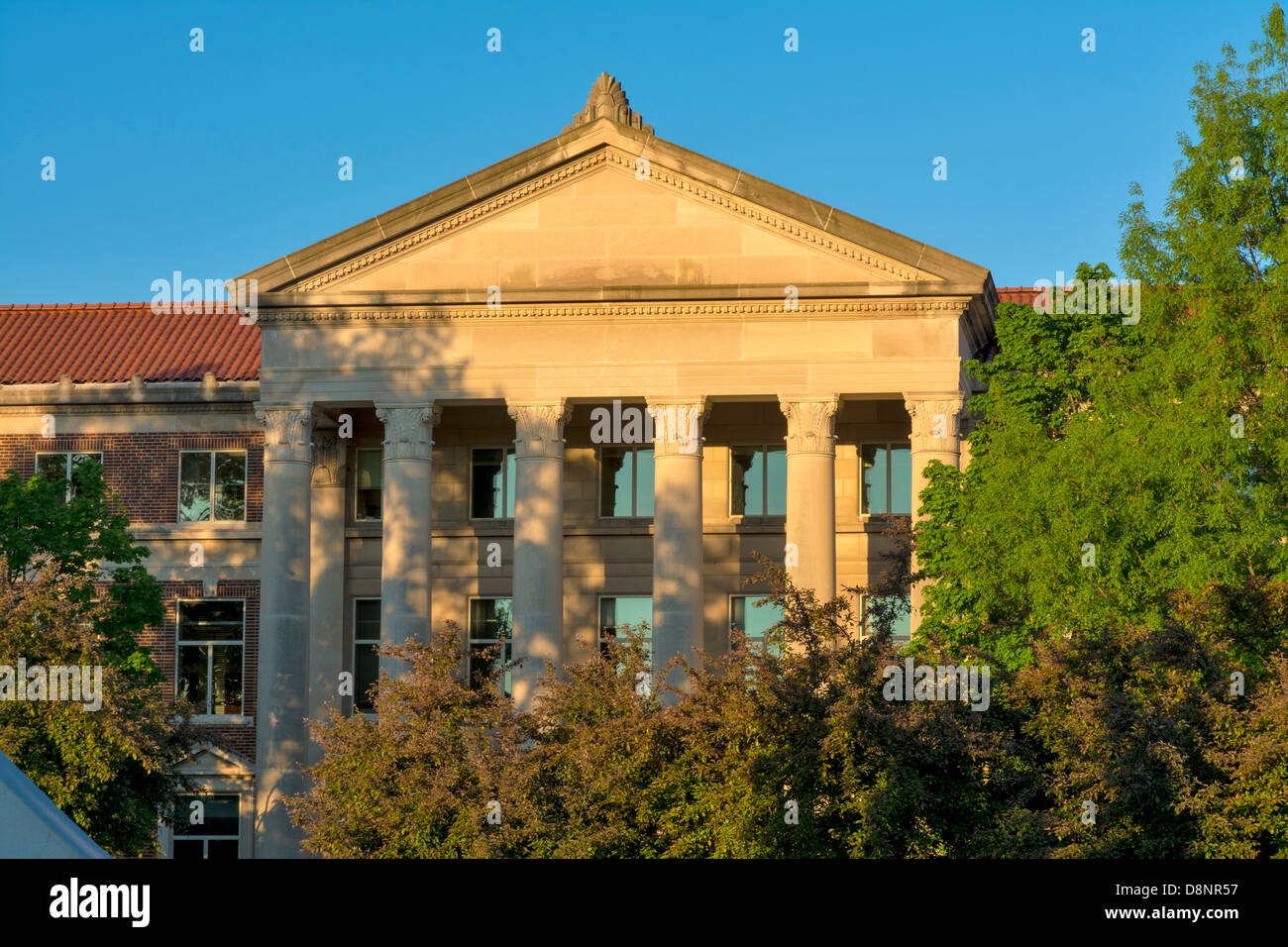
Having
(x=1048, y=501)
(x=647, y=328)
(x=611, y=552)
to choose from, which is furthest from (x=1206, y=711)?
(x=611, y=552)

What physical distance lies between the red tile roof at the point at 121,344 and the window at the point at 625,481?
1052 centimetres

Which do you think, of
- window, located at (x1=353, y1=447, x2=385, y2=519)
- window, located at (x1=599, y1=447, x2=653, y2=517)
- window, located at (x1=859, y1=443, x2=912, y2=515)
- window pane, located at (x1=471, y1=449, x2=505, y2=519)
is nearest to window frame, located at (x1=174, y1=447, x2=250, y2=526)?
window, located at (x1=353, y1=447, x2=385, y2=519)

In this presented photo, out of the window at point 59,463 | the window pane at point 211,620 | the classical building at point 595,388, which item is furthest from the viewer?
the window at point 59,463

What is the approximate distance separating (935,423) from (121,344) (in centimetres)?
2558

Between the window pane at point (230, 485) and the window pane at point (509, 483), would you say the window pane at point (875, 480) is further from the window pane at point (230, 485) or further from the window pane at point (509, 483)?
the window pane at point (230, 485)

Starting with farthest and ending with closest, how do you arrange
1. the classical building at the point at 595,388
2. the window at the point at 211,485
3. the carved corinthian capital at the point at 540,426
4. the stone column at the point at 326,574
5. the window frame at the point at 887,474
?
the window at the point at 211,485 < the window frame at the point at 887,474 < the stone column at the point at 326,574 < the carved corinthian capital at the point at 540,426 < the classical building at the point at 595,388

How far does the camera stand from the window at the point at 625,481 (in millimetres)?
45062

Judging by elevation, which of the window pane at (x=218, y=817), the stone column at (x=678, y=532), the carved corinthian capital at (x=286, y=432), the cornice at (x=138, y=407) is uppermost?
the cornice at (x=138, y=407)

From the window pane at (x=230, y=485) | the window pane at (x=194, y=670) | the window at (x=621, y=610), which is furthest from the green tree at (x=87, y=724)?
the window at (x=621, y=610)

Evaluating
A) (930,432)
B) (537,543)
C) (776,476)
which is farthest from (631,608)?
(930,432)

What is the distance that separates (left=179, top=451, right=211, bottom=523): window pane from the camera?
46.3 metres

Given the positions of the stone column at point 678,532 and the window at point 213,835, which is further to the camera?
the window at point 213,835
